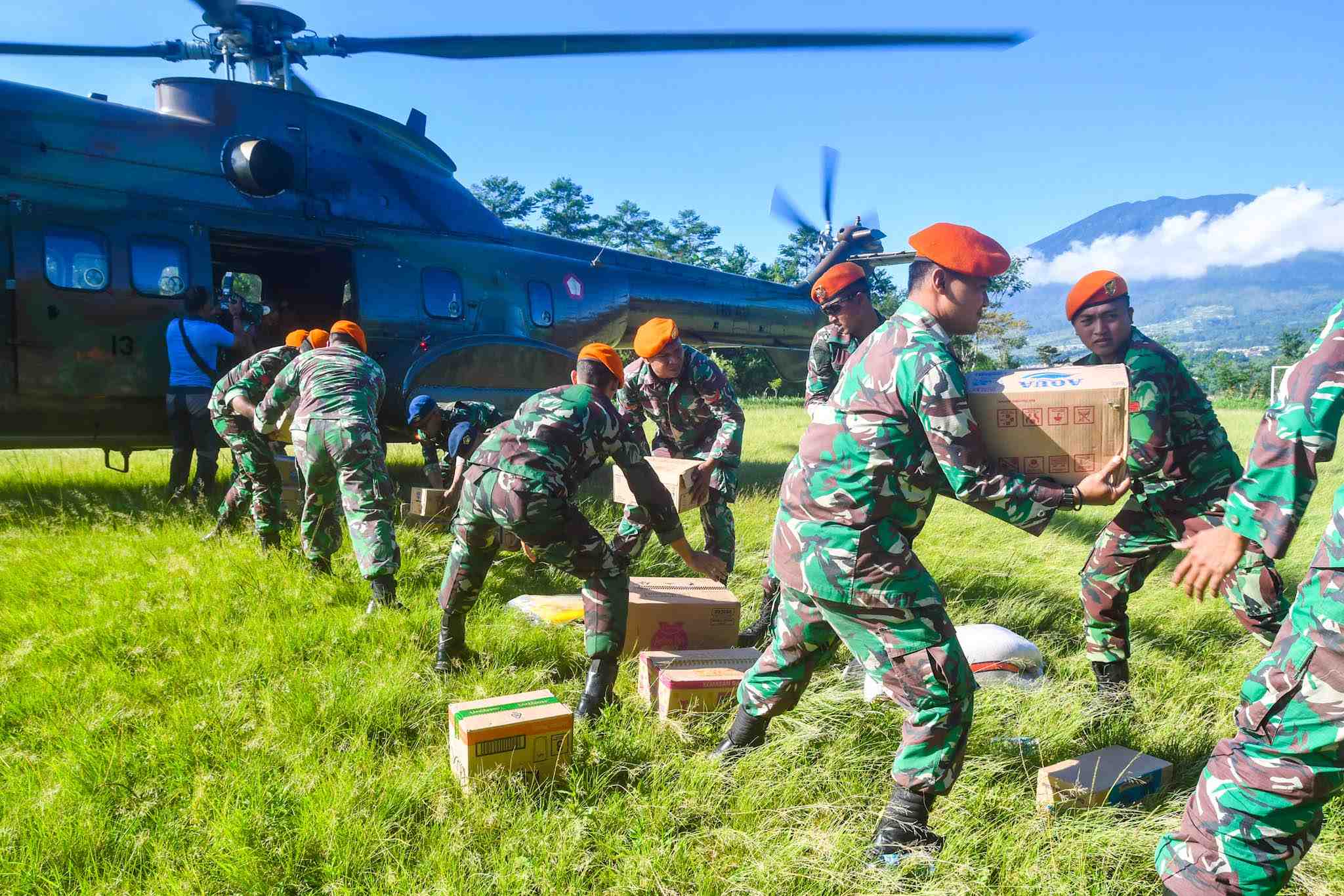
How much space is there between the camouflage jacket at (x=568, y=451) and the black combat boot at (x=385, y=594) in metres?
1.25

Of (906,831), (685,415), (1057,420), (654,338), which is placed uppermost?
(654,338)

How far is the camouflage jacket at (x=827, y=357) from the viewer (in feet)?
16.8

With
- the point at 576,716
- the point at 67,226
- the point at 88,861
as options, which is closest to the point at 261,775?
the point at 88,861

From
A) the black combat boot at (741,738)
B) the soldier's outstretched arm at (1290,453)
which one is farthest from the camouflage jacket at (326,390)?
the soldier's outstretched arm at (1290,453)

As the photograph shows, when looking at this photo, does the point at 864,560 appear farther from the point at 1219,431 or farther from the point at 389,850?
the point at 1219,431

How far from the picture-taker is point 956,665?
2.39 meters

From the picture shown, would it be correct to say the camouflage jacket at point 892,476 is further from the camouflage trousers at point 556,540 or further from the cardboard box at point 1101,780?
the camouflage trousers at point 556,540

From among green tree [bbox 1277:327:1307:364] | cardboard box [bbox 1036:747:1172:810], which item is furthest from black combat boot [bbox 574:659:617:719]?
green tree [bbox 1277:327:1307:364]

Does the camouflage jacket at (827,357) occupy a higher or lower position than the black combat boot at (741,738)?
higher

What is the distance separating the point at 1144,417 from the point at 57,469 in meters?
9.77

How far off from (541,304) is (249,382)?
3404mm

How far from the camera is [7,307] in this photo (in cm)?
571

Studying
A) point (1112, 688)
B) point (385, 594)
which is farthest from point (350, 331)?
point (1112, 688)

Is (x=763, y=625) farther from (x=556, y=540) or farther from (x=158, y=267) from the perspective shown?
(x=158, y=267)
